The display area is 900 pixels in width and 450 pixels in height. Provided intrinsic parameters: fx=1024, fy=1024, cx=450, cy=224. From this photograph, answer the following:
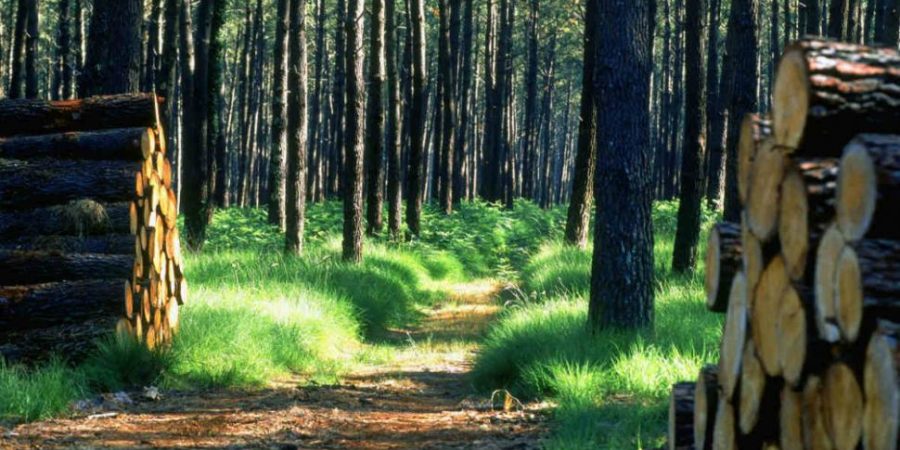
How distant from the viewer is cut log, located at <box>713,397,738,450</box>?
4039 mm

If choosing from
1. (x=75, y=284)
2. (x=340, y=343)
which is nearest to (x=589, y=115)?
(x=340, y=343)

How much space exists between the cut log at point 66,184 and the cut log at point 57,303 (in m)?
0.96

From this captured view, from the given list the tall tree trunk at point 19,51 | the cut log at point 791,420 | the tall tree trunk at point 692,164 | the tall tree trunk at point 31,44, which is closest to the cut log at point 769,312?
the cut log at point 791,420

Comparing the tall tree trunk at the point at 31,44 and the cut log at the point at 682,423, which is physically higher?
the tall tree trunk at the point at 31,44

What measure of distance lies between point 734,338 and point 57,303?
18.4 ft

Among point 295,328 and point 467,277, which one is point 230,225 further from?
point 295,328

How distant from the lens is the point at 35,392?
6.85 meters

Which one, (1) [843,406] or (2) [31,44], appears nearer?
(1) [843,406]

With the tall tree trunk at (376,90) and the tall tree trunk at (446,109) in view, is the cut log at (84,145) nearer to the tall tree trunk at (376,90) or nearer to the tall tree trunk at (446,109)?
the tall tree trunk at (376,90)

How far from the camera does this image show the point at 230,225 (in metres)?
24.7

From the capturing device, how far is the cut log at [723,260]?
4453 mm

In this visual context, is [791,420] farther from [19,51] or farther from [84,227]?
[19,51]

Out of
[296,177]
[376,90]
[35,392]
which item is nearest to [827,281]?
[35,392]

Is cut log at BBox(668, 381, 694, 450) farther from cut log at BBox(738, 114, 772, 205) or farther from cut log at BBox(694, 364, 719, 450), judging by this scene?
cut log at BBox(738, 114, 772, 205)
